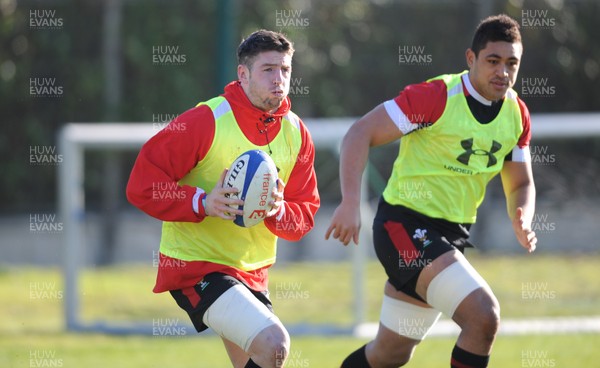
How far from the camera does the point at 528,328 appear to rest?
32.4 ft

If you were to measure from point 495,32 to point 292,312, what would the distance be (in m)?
5.87

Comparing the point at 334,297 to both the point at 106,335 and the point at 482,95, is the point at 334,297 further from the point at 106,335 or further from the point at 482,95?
the point at 482,95

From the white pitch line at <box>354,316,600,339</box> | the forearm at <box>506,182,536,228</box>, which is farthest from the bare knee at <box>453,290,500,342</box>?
the white pitch line at <box>354,316,600,339</box>

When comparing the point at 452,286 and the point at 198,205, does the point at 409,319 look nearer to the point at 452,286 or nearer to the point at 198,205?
the point at 452,286

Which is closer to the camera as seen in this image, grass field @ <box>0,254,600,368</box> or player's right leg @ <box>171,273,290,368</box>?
player's right leg @ <box>171,273,290,368</box>

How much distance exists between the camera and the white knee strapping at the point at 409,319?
18.4 ft

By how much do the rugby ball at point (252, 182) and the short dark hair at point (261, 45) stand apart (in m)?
0.50

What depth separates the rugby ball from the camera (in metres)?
Answer: 4.71

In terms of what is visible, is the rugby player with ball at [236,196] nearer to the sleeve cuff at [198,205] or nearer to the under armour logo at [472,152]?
the sleeve cuff at [198,205]

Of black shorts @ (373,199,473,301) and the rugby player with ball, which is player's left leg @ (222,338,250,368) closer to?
the rugby player with ball

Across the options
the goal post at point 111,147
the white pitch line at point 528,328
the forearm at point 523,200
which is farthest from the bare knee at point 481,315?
the goal post at point 111,147

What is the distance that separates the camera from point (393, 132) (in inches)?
211

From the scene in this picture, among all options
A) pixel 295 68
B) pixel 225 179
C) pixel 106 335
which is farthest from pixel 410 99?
pixel 295 68

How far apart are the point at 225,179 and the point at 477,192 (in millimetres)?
1608
